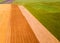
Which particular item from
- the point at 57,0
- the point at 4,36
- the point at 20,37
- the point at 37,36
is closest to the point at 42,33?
the point at 37,36

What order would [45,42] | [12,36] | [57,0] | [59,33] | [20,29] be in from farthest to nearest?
[57,0], [20,29], [59,33], [12,36], [45,42]

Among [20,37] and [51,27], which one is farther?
[51,27]

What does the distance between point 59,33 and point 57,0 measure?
9.65 metres

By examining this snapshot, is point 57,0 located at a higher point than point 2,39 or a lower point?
lower

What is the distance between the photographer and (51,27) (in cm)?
613

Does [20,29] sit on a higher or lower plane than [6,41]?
lower

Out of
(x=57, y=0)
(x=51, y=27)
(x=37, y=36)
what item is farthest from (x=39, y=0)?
(x=37, y=36)

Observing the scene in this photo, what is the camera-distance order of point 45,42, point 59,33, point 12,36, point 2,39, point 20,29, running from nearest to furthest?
point 45,42, point 2,39, point 12,36, point 59,33, point 20,29

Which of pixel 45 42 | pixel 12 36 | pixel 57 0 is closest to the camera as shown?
pixel 45 42

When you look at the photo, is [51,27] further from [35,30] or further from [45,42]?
[45,42]

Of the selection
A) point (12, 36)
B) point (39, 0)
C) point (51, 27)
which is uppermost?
point (12, 36)

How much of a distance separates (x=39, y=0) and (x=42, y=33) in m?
10.2

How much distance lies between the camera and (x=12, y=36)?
505cm

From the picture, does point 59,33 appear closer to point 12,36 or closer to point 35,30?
point 35,30
